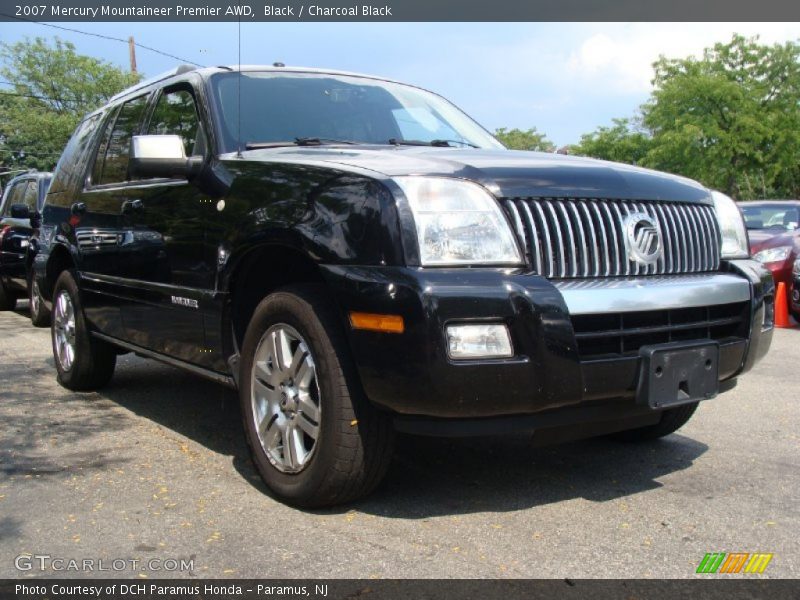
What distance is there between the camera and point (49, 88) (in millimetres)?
46469

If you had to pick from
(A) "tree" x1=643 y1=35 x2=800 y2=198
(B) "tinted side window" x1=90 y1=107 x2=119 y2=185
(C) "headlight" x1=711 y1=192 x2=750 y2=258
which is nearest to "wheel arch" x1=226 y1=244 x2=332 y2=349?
(C) "headlight" x1=711 y1=192 x2=750 y2=258

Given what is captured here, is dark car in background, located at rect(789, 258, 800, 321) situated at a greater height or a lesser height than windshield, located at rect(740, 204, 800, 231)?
lesser

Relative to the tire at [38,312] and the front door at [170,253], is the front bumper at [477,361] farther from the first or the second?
the tire at [38,312]

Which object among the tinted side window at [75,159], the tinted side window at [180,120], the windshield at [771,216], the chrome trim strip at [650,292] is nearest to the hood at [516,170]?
the chrome trim strip at [650,292]

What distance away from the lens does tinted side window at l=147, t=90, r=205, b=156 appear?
4.28 metres

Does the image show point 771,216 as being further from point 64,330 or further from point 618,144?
point 618,144

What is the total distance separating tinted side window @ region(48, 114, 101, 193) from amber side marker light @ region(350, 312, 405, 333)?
11.1 ft

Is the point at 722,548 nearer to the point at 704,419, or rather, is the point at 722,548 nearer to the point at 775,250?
the point at 704,419

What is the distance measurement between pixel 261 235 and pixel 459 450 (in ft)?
5.18

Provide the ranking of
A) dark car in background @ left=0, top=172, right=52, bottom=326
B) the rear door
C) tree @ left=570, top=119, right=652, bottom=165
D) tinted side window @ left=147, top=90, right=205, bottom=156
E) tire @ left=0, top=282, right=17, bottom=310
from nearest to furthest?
tinted side window @ left=147, top=90, right=205, bottom=156
the rear door
dark car in background @ left=0, top=172, right=52, bottom=326
tire @ left=0, top=282, right=17, bottom=310
tree @ left=570, top=119, right=652, bottom=165

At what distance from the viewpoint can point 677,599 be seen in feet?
8.46

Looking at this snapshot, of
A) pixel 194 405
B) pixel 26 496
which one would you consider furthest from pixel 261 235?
pixel 194 405

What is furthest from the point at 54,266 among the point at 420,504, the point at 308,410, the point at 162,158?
the point at 420,504

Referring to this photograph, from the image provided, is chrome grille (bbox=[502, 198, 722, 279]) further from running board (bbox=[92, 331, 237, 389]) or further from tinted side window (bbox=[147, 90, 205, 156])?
tinted side window (bbox=[147, 90, 205, 156])
